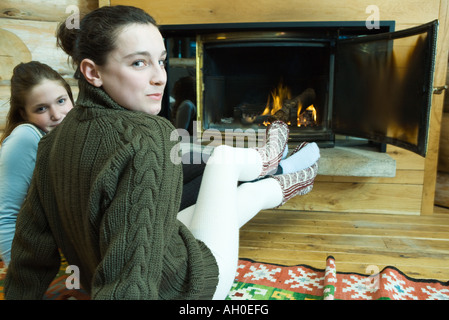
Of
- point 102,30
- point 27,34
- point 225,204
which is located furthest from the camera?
point 27,34

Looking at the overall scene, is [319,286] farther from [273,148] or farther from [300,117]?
[300,117]

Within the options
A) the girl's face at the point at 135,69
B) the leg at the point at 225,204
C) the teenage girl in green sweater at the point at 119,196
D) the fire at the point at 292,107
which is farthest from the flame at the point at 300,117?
the girl's face at the point at 135,69

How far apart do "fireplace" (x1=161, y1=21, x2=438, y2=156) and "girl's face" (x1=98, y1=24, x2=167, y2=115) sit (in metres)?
1.21

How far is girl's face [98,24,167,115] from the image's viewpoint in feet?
2.48

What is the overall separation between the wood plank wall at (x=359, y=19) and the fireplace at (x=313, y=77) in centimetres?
8

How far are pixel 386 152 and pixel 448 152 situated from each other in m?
0.43

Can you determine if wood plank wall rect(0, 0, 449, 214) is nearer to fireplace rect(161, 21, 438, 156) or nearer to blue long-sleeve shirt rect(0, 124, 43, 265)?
fireplace rect(161, 21, 438, 156)

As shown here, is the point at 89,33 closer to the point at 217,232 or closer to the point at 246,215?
the point at 217,232

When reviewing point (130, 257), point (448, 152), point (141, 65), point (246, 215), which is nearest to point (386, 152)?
point (448, 152)

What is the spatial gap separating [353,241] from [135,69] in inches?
48.9

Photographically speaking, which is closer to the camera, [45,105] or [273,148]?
[45,105]

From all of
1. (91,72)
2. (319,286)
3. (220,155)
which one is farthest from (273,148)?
(91,72)

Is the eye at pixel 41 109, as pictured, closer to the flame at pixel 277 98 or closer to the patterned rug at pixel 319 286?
the patterned rug at pixel 319 286

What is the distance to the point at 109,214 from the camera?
63cm
